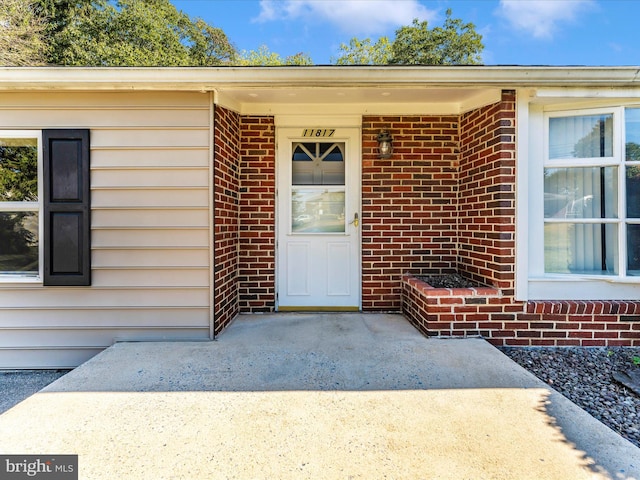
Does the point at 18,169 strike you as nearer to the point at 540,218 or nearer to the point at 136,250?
the point at 136,250

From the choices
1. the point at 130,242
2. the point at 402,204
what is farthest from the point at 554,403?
the point at 130,242

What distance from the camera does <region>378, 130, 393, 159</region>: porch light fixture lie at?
11.8 feet

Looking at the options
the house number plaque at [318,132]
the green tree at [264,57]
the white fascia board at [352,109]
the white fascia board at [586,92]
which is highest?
the green tree at [264,57]

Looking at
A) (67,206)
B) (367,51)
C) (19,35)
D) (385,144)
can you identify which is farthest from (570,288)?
(367,51)

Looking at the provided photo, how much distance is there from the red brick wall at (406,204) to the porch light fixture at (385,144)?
78 mm

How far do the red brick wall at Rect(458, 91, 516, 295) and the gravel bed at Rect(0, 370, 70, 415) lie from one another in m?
3.96

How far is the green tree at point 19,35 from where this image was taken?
891 cm

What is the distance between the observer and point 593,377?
245 cm

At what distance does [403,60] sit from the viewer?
15.0m

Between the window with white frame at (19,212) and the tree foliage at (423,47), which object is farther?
the tree foliage at (423,47)

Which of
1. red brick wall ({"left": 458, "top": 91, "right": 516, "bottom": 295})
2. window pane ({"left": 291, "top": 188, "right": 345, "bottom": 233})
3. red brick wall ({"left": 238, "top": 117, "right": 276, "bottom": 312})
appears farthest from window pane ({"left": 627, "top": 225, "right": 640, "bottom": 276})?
red brick wall ({"left": 238, "top": 117, "right": 276, "bottom": 312})

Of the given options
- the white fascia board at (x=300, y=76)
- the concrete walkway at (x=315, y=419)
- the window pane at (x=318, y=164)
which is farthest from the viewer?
the window pane at (x=318, y=164)

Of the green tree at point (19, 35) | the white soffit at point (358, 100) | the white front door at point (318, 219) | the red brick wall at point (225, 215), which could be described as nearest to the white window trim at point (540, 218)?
the white soffit at point (358, 100)

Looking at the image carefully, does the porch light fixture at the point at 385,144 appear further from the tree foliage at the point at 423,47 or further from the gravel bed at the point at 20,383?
the tree foliage at the point at 423,47
